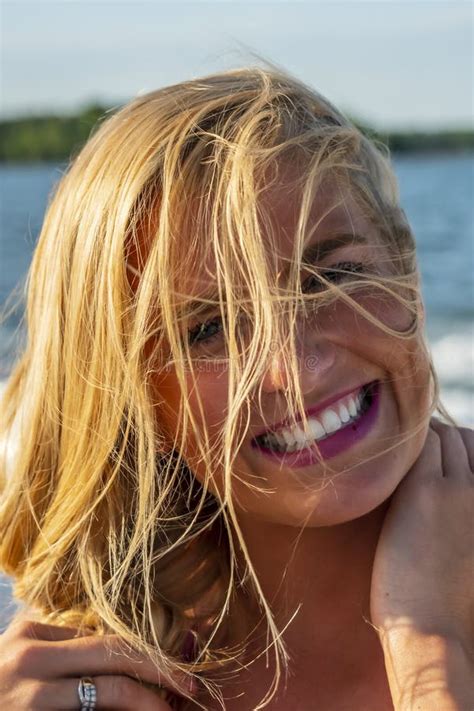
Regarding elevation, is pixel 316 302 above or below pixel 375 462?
above

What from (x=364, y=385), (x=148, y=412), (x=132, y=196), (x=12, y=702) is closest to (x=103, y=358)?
(x=148, y=412)

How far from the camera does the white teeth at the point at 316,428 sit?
216 cm

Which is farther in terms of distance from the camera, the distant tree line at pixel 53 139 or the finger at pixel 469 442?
the distant tree line at pixel 53 139

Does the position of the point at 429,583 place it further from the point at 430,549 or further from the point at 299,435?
the point at 299,435

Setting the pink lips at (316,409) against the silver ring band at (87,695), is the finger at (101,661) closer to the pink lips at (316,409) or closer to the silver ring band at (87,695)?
the silver ring band at (87,695)

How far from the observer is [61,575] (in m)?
2.48

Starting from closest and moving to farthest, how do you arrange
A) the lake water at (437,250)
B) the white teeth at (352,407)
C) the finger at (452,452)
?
the white teeth at (352,407), the finger at (452,452), the lake water at (437,250)

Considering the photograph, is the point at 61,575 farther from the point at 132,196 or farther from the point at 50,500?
the point at 132,196

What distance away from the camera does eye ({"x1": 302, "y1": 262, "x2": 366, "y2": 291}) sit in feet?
7.00

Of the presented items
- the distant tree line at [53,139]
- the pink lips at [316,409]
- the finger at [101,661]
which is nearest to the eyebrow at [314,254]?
the pink lips at [316,409]

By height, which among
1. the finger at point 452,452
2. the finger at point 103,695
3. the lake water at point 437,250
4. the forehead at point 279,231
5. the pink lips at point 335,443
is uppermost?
the forehead at point 279,231

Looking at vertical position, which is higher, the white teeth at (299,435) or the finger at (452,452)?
the white teeth at (299,435)

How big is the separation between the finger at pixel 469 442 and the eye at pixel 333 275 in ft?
1.54

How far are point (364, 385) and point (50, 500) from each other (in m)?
0.80
